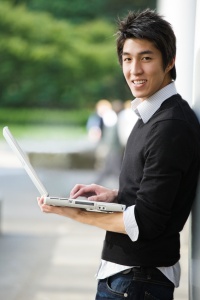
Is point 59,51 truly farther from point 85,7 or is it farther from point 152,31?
point 152,31

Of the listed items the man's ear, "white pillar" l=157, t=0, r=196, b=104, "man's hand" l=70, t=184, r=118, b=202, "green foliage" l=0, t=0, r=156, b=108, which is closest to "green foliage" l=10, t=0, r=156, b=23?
"green foliage" l=0, t=0, r=156, b=108

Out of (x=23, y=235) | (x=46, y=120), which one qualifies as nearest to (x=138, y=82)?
(x=23, y=235)

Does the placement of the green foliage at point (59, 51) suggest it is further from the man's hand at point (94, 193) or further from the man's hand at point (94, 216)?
the man's hand at point (94, 216)

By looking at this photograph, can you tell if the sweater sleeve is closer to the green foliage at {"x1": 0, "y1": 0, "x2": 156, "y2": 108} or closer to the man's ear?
the man's ear

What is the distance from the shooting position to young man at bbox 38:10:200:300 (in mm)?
2484

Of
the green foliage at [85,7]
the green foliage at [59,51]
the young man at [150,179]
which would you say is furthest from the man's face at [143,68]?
the green foliage at [85,7]

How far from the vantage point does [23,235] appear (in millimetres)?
9156

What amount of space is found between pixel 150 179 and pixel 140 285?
1.30ft

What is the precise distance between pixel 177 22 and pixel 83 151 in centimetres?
1111

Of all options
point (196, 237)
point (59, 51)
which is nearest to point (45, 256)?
point (196, 237)

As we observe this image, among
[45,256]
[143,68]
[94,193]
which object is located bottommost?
[45,256]

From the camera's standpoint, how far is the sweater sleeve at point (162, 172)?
247 centimetres

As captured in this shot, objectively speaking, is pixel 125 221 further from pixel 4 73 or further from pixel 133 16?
pixel 4 73

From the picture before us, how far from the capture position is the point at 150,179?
2.49m
